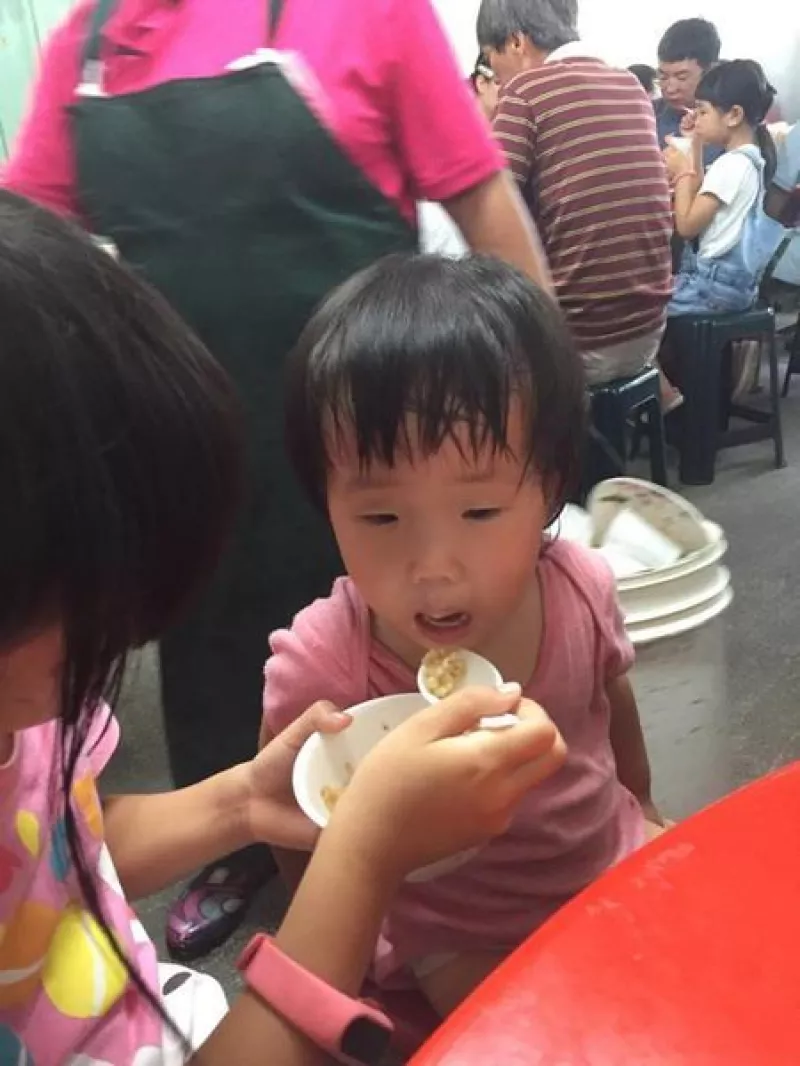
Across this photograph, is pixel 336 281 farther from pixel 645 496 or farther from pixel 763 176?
pixel 763 176

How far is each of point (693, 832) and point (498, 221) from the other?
85 cm

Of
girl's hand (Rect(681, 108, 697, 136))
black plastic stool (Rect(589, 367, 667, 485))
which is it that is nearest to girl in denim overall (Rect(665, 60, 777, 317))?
girl's hand (Rect(681, 108, 697, 136))

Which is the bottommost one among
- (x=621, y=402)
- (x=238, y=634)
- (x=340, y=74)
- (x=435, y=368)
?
(x=621, y=402)

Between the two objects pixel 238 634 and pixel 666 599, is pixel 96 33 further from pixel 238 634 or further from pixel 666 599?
pixel 666 599

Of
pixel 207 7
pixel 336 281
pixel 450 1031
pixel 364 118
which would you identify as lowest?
pixel 450 1031

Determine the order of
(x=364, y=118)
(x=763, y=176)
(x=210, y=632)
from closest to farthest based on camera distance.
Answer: (x=364, y=118) < (x=210, y=632) < (x=763, y=176)

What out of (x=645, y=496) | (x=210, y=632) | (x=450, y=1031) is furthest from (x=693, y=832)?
(x=210, y=632)

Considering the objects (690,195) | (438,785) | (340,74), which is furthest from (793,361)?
(438,785)

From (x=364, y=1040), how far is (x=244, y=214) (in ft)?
2.99

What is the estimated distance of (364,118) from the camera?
3.98 feet

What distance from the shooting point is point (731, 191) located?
3.42m

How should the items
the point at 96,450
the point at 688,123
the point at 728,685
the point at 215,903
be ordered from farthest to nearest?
the point at 688,123 → the point at 728,685 → the point at 215,903 → the point at 96,450

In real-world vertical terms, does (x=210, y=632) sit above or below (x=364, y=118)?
below

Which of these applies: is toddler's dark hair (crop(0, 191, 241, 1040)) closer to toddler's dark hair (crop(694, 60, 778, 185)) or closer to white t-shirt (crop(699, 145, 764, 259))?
white t-shirt (crop(699, 145, 764, 259))
